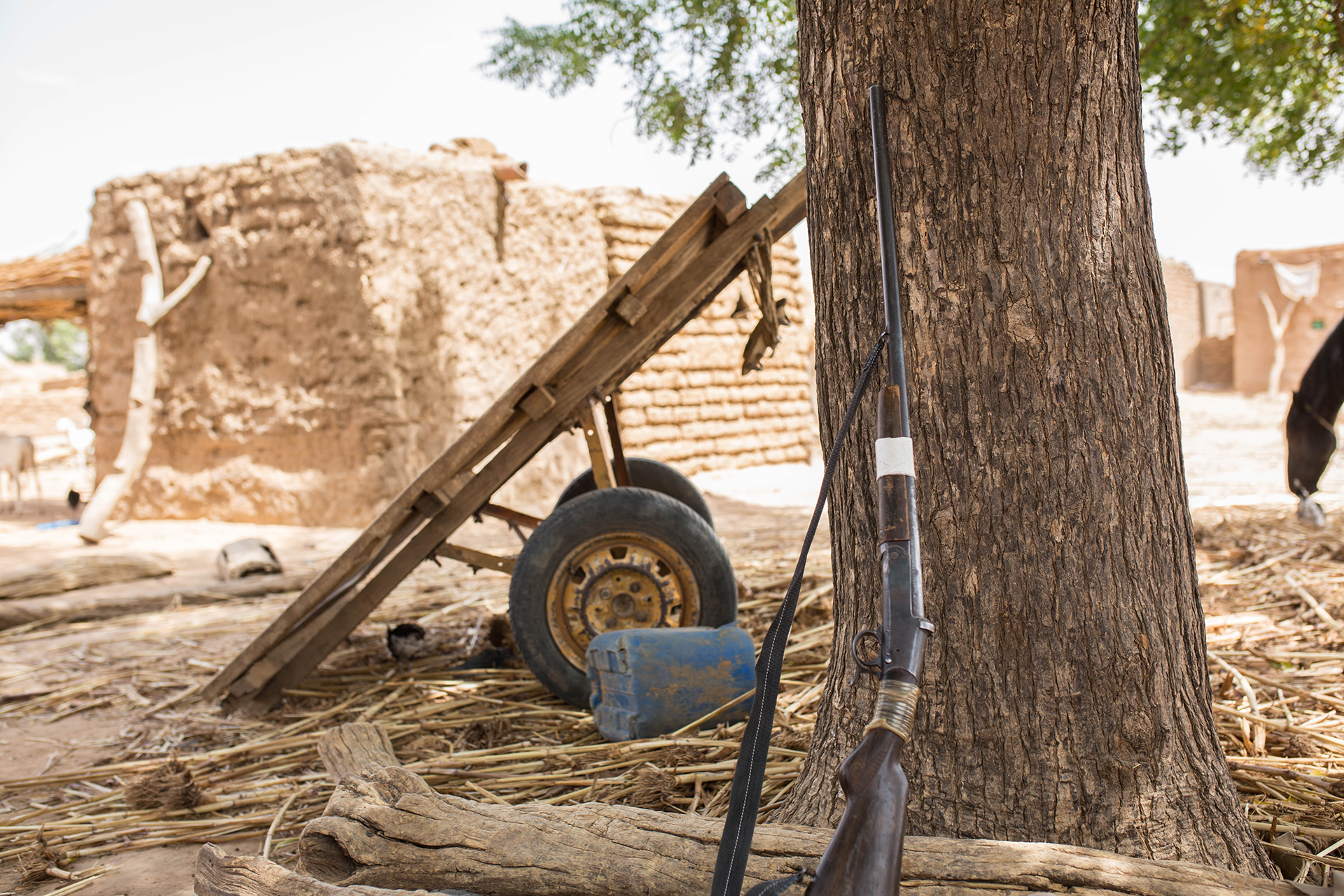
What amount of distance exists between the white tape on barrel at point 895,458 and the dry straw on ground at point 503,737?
38.2 inches

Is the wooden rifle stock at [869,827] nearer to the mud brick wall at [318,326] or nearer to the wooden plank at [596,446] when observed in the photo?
the wooden plank at [596,446]

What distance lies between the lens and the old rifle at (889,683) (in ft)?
3.43

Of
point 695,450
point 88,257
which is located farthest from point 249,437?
point 695,450

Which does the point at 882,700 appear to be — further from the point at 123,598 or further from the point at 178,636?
the point at 123,598

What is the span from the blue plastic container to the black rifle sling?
3.89 feet

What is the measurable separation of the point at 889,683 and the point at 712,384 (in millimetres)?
8974

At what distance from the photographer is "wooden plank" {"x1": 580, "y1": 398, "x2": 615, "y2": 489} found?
2.97 metres

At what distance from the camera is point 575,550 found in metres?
2.80

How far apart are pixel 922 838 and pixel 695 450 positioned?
8448 millimetres

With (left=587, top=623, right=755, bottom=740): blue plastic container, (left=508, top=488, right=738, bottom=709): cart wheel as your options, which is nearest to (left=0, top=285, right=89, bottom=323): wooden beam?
(left=508, top=488, right=738, bottom=709): cart wheel

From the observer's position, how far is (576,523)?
109 inches

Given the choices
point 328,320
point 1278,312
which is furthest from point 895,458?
point 1278,312

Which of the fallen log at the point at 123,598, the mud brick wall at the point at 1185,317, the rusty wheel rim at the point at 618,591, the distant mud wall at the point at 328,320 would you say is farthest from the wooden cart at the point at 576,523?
the mud brick wall at the point at 1185,317

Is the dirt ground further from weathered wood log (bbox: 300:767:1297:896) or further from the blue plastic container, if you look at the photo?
the blue plastic container
